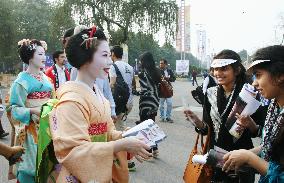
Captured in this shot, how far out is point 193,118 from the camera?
3.25m

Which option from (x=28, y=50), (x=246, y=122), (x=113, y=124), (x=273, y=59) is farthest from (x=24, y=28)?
(x=273, y=59)

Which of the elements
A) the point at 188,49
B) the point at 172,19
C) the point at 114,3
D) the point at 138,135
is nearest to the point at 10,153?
the point at 138,135

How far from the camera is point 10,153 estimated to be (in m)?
2.80

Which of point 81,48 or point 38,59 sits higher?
point 81,48

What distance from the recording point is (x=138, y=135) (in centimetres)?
226

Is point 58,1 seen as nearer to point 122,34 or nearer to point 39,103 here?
point 122,34

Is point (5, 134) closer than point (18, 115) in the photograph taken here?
No

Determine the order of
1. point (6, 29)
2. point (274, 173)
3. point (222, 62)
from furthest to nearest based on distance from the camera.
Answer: point (6, 29) < point (222, 62) < point (274, 173)

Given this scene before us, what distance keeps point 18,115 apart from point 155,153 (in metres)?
3.29

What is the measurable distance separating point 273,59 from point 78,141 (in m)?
1.15

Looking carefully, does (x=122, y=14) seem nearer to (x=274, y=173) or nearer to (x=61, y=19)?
(x=61, y=19)

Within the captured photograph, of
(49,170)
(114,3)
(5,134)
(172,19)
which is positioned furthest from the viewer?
(172,19)

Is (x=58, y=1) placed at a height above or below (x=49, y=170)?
above

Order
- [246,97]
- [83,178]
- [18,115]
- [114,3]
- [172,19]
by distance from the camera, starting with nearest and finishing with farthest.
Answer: [83,178], [246,97], [18,115], [114,3], [172,19]
